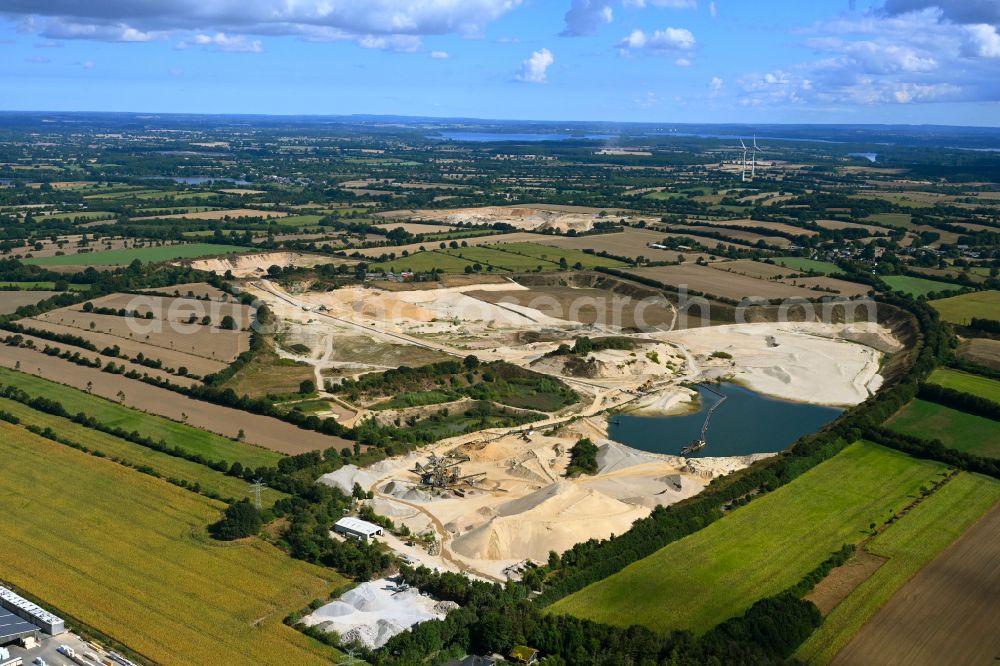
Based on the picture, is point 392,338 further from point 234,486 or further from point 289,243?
point 289,243

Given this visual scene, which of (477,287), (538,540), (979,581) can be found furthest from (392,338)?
(979,581)

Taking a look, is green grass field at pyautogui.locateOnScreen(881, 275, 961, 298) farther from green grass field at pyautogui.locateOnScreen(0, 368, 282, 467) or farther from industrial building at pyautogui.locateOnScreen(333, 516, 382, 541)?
industrial building at pyautogui.locateOnScreen(333, 516, 382, 541)

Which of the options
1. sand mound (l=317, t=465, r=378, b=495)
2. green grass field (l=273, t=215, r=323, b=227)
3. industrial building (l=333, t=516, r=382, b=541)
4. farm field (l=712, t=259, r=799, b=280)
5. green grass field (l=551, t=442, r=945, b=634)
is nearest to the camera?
green grass field (l=551, t=442, r=945, b=634)

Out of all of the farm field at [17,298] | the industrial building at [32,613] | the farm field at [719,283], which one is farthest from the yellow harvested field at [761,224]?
the industrial building at [32,613]

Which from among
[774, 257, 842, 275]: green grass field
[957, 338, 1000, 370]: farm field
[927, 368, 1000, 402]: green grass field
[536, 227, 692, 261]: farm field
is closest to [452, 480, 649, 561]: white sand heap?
[927, 368, 1000, 402]: green grass field

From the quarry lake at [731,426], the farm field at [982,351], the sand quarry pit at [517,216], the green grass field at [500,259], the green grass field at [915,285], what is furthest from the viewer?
the sand quarry pit at [517,216]

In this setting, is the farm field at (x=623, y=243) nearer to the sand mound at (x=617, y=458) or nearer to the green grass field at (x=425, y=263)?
the green grass field at (x=425, y=263)
